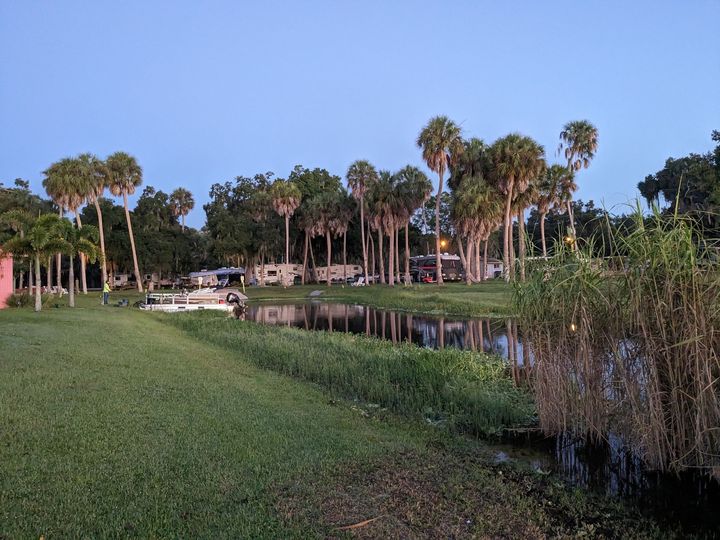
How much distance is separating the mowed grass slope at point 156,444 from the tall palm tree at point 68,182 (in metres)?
38.5

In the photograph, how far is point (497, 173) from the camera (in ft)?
149

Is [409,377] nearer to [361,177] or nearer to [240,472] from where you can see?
[240,472]

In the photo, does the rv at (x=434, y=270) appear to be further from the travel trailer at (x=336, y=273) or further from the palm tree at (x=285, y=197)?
the palm tree at (x=285, y=197)

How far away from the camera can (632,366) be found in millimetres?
6051

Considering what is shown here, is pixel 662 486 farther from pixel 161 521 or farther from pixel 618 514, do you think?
pixel 161 521

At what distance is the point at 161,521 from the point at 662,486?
5.10 m

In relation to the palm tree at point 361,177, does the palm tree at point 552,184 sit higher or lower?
lower

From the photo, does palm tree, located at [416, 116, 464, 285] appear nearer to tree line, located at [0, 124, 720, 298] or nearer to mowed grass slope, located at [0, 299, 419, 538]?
tree line, located at [0, 124, 720, 298]

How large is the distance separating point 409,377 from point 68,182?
42430 mm

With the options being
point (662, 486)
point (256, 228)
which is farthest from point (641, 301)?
point (256, 228)

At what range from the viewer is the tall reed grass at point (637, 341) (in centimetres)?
543

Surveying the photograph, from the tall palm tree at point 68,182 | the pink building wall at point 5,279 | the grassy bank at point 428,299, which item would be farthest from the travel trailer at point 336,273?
the pink building wall at point 5,279

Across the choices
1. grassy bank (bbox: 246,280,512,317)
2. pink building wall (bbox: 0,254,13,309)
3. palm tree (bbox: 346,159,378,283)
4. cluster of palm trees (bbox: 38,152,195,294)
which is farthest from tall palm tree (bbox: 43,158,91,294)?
palm tree (bbox: 346,159,378,283)

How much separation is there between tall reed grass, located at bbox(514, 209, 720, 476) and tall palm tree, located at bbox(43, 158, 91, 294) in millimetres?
45093
